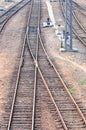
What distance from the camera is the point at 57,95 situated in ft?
62.3

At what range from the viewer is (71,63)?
25.2 m

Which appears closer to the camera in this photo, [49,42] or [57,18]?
[49,42]

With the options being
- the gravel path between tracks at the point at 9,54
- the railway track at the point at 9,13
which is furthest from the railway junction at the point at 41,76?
the railway track at the point at 9,13

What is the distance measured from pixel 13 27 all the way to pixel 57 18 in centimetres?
709

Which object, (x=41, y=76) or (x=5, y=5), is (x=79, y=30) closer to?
(x=41, y=76)

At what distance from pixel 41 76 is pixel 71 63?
4073 mm

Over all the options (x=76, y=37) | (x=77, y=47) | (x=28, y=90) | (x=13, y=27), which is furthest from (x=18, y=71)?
(x=13, y=27)

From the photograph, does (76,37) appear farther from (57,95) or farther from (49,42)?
(57,95)

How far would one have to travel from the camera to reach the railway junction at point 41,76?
53.4ft

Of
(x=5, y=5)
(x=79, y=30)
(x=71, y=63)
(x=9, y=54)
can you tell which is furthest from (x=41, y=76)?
(x=5, y=5)

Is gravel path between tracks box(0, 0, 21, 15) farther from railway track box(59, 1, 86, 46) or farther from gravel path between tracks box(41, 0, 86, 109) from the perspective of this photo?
gravel path between tracks box(41, 0, 86, 109)

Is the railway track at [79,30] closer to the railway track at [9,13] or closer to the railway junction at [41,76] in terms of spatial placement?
the railway junction at [41,76]

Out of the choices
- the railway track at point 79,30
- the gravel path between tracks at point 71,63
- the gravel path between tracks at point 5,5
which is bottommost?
the gravel path between tracks at point 5,5

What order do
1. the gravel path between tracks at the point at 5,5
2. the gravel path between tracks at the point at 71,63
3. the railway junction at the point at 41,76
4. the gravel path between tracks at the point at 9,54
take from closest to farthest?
1. the railway junction at the point at 41,76
2. the gravel path between tracks at the point at 9,54
3. the gravel path between tracks at the point at 71,63
4. the gravel path between tracks at the point at 5,5
